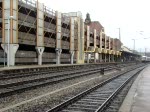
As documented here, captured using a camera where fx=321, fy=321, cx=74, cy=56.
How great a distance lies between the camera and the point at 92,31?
4193 inches

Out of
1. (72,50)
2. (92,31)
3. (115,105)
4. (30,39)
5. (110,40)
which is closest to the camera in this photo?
(115,105)

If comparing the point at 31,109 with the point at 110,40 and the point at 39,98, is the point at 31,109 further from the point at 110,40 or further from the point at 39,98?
the point at 110,40

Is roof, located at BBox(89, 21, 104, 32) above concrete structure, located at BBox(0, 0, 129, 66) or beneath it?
above

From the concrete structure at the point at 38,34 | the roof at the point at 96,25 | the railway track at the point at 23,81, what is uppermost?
the roof at the point at 96,25

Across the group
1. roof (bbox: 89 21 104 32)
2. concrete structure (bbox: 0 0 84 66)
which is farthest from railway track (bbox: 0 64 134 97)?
roof (bbox: 89 21 104 32)

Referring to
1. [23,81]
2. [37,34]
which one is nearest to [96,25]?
[37,34]

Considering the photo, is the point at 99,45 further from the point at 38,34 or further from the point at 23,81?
the point at 23,81

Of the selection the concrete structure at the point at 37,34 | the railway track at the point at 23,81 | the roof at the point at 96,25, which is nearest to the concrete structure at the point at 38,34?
A: the concrete structure at the point at 37,34

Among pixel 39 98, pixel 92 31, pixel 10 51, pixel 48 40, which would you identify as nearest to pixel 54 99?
pixel 39 98

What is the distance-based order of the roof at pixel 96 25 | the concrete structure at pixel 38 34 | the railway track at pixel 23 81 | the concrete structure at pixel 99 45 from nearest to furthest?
1. the railway track at pixel 23 81
2. the concrete structure at pixel 38 34
3. the concrete structure at pixel 99 45
4. the roof at pixel 96 25

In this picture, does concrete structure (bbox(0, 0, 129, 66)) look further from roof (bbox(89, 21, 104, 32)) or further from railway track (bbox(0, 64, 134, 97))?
roof (bbox(89, 21, 104, 32))

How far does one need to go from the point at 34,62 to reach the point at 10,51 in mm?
11641

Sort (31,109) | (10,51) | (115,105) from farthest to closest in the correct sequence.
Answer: (10,51) → (115,105) → (31,109)

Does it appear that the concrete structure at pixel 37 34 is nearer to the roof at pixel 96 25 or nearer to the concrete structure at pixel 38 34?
the concrete structure at pixel 38 34
